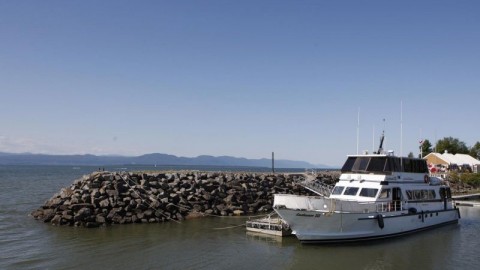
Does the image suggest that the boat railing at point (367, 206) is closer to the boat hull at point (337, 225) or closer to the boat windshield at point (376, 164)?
the boat hull at point (337, 225)

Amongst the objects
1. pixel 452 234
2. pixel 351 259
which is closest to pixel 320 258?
pixel 351 259

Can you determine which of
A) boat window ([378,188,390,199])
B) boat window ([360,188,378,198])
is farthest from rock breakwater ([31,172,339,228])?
boat window ([378,188,390,199])

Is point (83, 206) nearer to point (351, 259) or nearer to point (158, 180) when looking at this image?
point (158, 180)

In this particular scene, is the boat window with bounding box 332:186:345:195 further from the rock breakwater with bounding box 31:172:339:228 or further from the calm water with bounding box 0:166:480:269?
the rock breakwater with bounding box 31:172:339:228

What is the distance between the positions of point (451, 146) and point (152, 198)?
87.0 metres

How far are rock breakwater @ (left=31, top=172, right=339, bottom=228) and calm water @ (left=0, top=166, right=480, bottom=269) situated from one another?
1169mm

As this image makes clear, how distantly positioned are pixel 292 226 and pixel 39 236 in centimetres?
1354

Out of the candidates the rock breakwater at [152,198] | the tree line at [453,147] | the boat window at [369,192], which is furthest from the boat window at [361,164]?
the tree line at [453,147]

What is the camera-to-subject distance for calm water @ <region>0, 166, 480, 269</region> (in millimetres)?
18016

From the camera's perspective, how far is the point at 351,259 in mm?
19266

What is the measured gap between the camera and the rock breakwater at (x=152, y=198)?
1031 inches

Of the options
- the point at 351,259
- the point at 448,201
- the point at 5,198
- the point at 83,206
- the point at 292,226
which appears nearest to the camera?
the point at 351,259

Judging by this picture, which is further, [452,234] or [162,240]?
[452,234]

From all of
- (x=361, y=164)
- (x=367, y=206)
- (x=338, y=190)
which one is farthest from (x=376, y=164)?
(x=367, y=206)
